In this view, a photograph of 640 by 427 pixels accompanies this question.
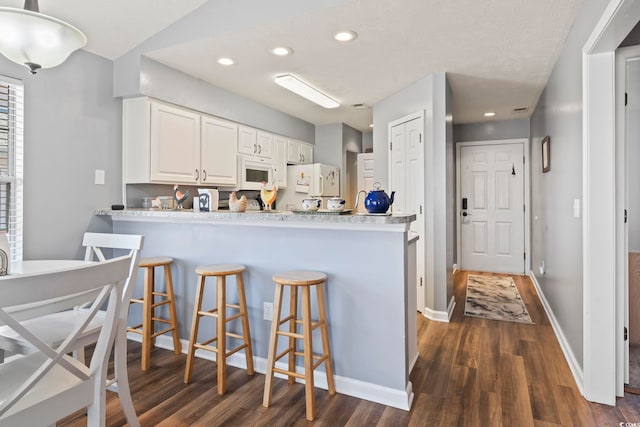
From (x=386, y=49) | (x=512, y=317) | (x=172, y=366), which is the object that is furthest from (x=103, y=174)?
(x=512, y=317)

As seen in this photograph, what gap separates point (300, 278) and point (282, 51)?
1940 millimetres

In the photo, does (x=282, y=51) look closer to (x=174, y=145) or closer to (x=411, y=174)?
(x=174, y=145)

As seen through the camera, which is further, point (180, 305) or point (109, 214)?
point (109, 214)

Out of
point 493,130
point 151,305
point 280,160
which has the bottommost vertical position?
point 151,305

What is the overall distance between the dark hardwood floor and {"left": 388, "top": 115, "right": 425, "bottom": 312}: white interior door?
3.54 ft

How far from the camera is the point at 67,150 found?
296 cm

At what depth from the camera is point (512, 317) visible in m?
3.61

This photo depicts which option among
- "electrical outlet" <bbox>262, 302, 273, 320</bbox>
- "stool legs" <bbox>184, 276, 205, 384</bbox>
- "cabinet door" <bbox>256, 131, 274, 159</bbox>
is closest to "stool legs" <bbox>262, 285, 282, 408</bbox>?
"electrical outlet" <bbox>262, 302, 273, 320</bbox>

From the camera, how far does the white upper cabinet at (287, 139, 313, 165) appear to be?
5.45 m

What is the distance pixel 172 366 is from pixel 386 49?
2832 mm

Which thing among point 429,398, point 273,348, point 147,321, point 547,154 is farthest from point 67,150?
point 547,154

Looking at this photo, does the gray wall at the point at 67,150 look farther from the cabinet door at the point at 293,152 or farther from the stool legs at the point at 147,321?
the cabinet door at the point at 293,152

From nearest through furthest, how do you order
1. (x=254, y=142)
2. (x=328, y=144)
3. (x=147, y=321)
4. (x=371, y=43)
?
→ (x=147, y=321)
(x=371, y=43)
(x=254, y=142)
(x=328, y=144)

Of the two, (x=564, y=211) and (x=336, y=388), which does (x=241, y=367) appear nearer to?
(x=336, y=388)
